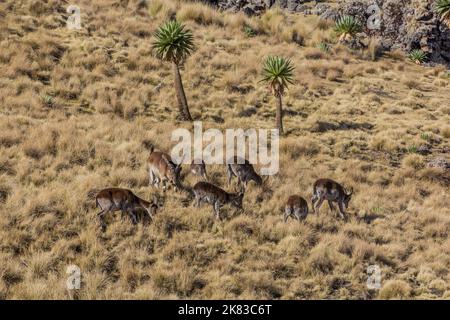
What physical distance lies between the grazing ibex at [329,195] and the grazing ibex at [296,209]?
139 cm

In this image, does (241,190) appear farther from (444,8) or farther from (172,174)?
(444,8)

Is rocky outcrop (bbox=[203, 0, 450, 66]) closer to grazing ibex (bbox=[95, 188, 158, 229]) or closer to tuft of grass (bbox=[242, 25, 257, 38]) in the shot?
tuft of grass (bbox=[242, 25, 257, 38])

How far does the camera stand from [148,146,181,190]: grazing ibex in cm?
1689

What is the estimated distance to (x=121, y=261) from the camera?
12.7 m

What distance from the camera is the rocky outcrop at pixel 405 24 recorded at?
46.3 metres

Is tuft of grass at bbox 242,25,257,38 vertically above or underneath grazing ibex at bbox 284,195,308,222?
above

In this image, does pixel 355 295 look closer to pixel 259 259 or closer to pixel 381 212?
pixel 259 259

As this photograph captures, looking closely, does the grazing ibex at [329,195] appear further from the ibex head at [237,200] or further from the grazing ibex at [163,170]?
the grazing ibex at [163,170]

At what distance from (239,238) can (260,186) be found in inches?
182

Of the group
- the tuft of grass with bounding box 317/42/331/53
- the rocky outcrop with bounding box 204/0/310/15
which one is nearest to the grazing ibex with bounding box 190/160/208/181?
the tuft of grass with bounding box 317/42/331/53

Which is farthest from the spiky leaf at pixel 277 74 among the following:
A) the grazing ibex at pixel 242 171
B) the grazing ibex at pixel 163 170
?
the grazing ibex at pixel 163 170

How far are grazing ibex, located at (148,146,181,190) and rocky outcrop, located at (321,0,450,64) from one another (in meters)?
37.3
